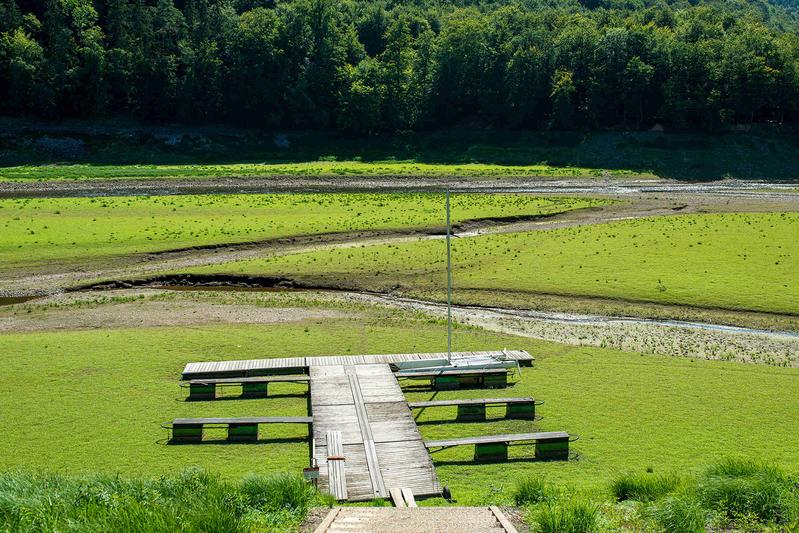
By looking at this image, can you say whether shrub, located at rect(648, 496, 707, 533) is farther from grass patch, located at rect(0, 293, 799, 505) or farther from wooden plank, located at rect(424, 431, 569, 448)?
wooden plank, located at rect(424, 431, 569, 448)

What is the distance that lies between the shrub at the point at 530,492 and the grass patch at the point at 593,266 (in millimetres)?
22327

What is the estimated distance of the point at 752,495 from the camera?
15406 mm

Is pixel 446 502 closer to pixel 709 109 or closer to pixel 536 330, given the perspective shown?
pixel 536 330

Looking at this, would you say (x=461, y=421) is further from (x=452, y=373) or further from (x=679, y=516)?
(x=679, y=516)

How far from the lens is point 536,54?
113 meters

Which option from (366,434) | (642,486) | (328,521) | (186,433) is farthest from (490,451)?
(186,433)

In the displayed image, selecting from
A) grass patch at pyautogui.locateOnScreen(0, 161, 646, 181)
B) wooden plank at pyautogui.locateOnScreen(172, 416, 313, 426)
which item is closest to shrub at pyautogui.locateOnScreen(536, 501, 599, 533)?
wooden plank at pyautogui.locateOnScreen(172, 416, 313, 426)

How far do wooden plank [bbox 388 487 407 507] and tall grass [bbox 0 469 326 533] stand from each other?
1.79 m

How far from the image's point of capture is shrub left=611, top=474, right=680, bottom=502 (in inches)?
650

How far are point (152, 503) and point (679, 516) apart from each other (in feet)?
31.2

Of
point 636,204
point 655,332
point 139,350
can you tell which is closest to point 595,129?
point 636,204

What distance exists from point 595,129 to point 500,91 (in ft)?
53.5

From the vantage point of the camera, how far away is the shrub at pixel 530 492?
16.0 m

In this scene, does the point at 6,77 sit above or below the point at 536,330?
above
